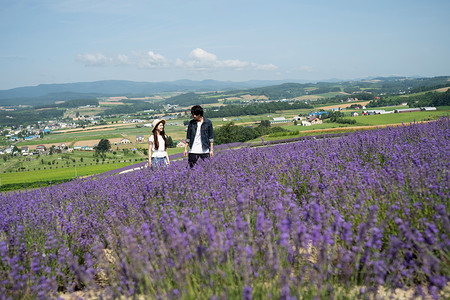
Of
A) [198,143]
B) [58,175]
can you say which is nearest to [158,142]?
[198,143]

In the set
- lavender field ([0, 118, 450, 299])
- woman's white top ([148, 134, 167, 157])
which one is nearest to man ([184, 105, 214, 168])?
woman's white top ([148, 134, 167, 157])

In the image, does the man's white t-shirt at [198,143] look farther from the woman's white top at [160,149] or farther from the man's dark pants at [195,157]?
the woman's white top at [160,149]

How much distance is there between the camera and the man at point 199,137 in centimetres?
616

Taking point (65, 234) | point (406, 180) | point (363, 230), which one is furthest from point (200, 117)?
point (363, 230)

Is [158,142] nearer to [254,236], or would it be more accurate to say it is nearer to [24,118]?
[254,236]

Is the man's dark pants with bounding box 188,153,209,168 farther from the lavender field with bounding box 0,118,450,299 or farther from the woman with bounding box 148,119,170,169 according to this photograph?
the lavender field with bounding box 0,118,450,299

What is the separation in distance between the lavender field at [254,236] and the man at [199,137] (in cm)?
125

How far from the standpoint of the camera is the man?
616 centimetres

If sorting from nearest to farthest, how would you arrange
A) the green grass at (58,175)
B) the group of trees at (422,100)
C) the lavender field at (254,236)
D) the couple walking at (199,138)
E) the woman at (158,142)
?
the lavender field at (254,236), the couple walking at (199,138), the woman at (158,142), the green grass at (58,175), the group of trees at (422,100)

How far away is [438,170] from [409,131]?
2.79 m

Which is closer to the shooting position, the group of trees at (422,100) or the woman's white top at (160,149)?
the woman's white top at (160,149)

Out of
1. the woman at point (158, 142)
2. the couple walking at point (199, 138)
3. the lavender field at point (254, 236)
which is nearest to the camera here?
the lavender field at point (254, 236)

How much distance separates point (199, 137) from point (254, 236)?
3.89 m

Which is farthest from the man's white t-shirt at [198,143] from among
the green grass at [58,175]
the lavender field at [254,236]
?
the green grass at [58,175]
